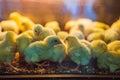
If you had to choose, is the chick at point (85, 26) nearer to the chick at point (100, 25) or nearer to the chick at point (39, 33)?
the chick at point (100, 25)

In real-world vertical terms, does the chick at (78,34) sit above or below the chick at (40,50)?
above

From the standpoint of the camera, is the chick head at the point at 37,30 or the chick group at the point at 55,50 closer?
the chick group at the point at 55,50

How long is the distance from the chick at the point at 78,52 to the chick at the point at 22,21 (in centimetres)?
39

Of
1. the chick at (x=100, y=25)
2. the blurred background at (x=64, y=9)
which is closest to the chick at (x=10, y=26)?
the blurred background at (x=64, y=9)

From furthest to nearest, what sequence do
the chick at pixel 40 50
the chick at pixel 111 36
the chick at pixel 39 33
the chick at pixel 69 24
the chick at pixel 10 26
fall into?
the chick at pixel 69 24 → the chick at pixel 10 26 → the chick at pixel 111 36 → the chick at pixel 39 33 → the chick at pixel 40 50

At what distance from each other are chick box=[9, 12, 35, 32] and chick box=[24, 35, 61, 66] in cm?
36

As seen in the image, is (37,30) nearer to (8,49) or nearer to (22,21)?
(8,49)

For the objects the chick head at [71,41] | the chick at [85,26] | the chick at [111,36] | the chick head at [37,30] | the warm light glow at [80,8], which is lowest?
the chick head at [71,41]

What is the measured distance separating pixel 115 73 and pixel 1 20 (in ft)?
2.70

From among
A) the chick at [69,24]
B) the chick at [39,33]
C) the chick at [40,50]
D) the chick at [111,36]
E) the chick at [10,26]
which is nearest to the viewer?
the chick at [40,50]

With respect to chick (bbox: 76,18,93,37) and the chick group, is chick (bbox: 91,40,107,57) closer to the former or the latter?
the chick group

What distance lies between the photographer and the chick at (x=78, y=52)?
3.45 ft

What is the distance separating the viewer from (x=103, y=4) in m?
1.65

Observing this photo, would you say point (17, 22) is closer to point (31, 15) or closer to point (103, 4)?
point (31, 15)
